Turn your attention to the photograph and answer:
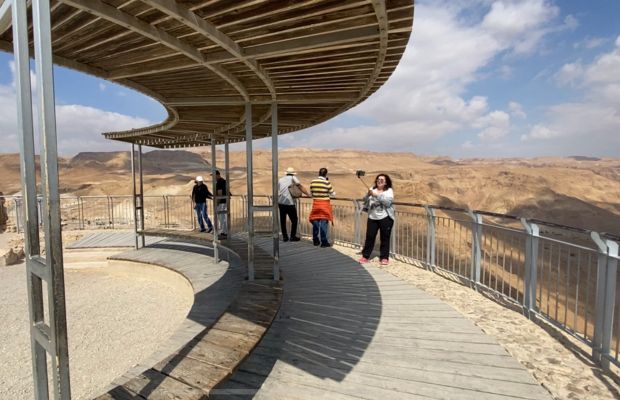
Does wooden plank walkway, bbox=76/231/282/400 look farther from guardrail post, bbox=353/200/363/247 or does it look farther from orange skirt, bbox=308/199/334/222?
guardrail post, bbox=353/200/363/247

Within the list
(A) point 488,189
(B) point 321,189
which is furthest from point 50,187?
(A) point 488,189

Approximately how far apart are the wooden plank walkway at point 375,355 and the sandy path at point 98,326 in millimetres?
2698

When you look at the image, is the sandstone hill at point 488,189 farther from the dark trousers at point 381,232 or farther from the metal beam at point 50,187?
the metal beam at point 50,187

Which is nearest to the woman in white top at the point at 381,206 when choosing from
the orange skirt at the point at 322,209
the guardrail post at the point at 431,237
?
the guardrail post at the point at 431,237

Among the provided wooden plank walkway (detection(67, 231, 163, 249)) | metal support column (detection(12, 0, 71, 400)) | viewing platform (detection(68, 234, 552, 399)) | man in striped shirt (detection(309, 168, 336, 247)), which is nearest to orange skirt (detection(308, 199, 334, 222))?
man in striped shirt (detection(309, 168, 336, 247))

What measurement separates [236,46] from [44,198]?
6.95 ft

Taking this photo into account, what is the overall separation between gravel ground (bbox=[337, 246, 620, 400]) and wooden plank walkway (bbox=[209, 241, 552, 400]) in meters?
0.15

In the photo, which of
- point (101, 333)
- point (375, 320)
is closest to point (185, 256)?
point (101, 333)

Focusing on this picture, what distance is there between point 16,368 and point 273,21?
6.01 metres

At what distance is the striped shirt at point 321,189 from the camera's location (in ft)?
25.8

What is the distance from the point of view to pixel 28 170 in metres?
2.10

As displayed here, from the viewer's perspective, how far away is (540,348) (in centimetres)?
364

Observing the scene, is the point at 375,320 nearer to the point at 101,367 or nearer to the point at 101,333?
the point at 101,367

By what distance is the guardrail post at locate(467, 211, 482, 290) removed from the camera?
5.27 m
